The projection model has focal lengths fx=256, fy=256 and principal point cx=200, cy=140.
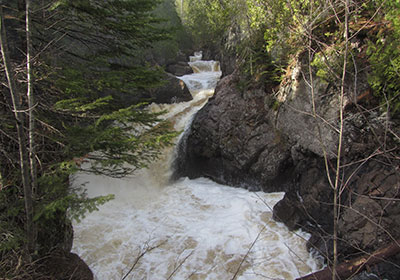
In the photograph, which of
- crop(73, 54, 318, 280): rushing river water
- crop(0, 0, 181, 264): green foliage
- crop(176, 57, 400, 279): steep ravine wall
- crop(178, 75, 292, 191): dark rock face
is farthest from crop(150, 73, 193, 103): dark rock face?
crop(0, 0, 181, 264): green foliage

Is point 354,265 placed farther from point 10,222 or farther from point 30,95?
point 30,95

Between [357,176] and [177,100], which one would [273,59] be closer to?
[357,176]

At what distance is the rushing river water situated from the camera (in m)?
5.34

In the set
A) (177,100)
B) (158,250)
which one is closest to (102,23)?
(158,250)

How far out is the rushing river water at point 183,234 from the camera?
534 cm

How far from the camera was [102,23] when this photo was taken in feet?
16.6

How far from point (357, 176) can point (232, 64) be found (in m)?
10.4

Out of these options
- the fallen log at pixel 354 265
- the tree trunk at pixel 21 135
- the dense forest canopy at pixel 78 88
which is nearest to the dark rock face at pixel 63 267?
the dense forest canopy at pixel 78 88

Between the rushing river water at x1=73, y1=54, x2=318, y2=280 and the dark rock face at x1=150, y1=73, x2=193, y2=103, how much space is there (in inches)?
163

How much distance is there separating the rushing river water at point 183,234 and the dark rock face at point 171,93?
13.6 feet

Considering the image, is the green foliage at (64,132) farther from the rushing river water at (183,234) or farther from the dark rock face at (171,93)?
the dark rock face at (171,93)

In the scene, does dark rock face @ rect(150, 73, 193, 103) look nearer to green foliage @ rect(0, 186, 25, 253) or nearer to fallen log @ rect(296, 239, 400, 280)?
green foliage @ rect(0, 186, 25, 253)

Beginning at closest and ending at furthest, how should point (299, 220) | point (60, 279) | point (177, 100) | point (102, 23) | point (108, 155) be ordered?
point (60, 279) < point (108, 155) < point (102, 23) < point (299, 220) < point (177, 100)

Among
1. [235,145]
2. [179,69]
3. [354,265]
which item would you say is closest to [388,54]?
[354,265]
